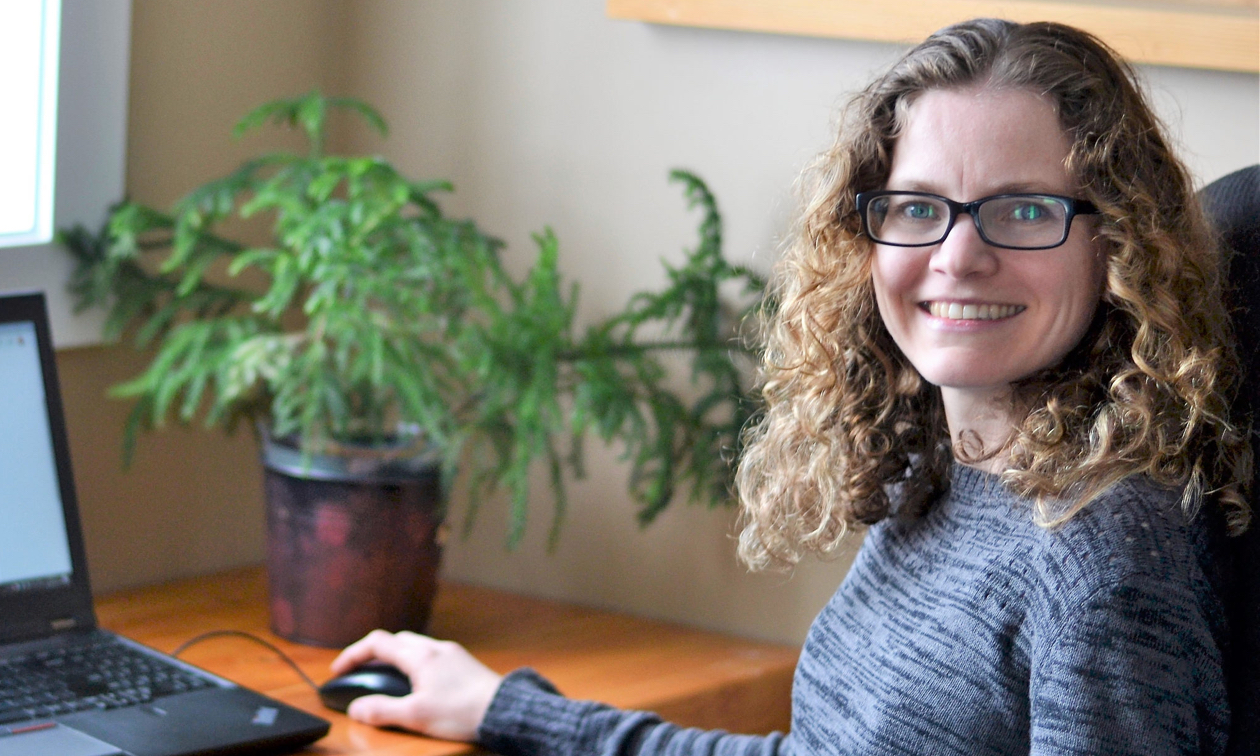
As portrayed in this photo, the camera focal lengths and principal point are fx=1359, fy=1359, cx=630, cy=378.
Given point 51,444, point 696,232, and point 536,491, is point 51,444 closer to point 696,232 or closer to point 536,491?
point 536,491

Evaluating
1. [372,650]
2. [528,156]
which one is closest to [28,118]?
[528,156]

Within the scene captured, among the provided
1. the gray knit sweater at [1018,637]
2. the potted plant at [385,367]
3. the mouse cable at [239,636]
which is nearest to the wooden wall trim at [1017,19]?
the potted plant at [385,367]

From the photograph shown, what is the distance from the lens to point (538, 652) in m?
1.46

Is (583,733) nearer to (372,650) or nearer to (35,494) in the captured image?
(372,650)

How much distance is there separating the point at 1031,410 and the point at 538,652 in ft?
2.31

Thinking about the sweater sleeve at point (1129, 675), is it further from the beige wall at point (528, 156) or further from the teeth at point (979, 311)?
the beige wall at point (528, 156)

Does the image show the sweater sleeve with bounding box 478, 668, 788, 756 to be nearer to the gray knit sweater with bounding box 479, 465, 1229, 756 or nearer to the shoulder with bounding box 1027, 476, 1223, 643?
the gray knit sweater with bounding box 479, 465, 1229, 756

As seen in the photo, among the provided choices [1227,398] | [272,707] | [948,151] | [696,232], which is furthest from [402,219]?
[1227,398]

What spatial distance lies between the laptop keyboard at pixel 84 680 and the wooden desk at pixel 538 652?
0.33 feet

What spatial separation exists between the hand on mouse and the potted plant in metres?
0.17

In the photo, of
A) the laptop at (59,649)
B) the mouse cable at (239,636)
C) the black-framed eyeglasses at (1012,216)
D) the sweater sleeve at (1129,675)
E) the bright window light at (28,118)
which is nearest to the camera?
the sweater sleeve at (1129,675)

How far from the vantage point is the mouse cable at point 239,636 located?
132 cm

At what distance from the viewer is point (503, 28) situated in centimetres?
166

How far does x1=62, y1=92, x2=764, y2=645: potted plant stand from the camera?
4.45 ft
